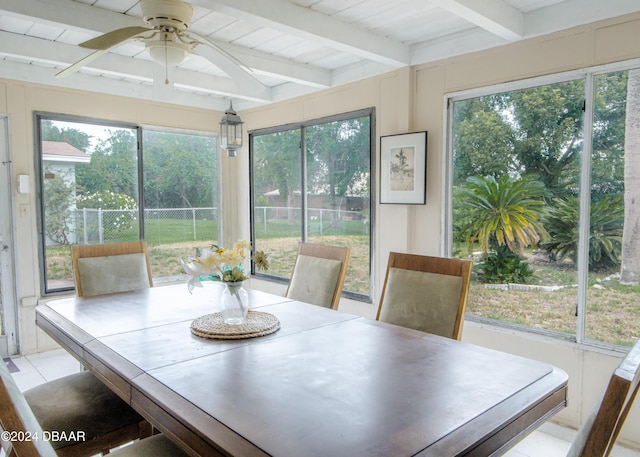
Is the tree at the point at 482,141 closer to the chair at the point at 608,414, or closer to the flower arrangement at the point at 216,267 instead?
the flower arrangement at the point at 216,267

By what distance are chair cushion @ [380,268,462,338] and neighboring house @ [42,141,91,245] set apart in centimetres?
317

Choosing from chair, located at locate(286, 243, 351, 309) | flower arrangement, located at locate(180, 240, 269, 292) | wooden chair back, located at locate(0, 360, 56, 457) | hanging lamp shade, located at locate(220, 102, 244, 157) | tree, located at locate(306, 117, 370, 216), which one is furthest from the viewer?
tree, located at locate(306, 117, 370, 216)

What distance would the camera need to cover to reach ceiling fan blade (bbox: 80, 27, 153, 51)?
181 centimetres

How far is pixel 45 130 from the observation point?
3.82m

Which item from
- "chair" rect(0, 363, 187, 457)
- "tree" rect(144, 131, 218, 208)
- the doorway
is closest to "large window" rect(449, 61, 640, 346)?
"chair" rect(0, 363, 187, 457)

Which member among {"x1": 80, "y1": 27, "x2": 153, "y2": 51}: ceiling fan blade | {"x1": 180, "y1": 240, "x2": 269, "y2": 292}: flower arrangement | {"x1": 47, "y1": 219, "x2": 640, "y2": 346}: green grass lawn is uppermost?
{"x1": 80, "y1": 27, "x2": 153, "y2": 51}: ceiling fan blade

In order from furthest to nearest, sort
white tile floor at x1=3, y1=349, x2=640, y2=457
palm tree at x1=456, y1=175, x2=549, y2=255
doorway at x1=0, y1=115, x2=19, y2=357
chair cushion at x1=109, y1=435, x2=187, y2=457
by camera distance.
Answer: doorway at x1=0, y1=115, x2=19, y2=357 < palm tree at x1=456, y1=175, x2=549, y2=255 < white tile floor at x1=3, y1=349, x2=640, y2=457 < chair cushion at x1=109, y1=435, x2=187, y2=457

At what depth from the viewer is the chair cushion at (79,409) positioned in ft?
5.46

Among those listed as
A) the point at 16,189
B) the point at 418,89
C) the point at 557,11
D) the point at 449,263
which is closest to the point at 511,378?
the point at 449,263

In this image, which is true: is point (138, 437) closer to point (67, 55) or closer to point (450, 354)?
point (450, 354)

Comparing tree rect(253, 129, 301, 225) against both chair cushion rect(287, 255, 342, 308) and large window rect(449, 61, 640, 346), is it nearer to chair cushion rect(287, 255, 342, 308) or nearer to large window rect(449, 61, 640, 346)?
chair cushion rect(287, 255, 342, 308)

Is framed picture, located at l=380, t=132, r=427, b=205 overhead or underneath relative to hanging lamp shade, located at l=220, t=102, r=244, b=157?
underneath

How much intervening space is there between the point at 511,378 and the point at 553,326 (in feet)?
5.02

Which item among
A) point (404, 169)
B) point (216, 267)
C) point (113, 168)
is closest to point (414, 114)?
point (404, 169)
